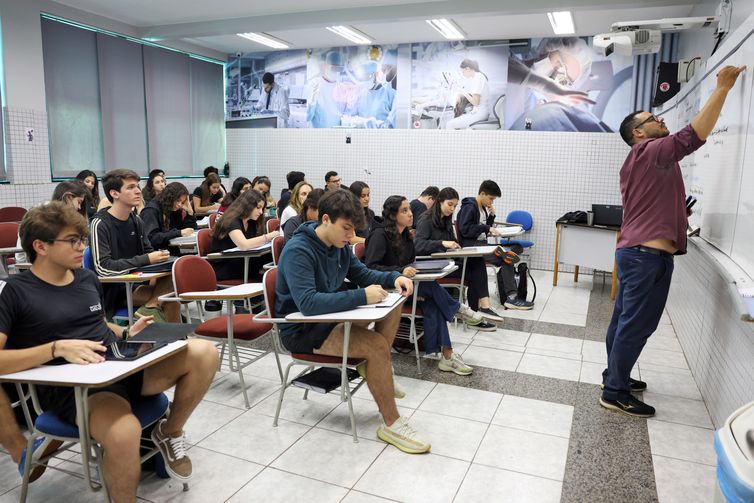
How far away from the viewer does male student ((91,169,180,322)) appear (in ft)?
11.5

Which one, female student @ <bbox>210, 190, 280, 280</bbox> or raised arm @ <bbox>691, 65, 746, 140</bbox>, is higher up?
raised arm @ <bbox>691, 65, 746, 140</bbox>

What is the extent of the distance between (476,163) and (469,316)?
388cm

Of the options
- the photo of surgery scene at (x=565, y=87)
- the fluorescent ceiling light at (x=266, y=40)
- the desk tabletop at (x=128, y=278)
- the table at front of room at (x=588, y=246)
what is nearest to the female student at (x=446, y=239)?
the table at front of room at (x=588, y=246)

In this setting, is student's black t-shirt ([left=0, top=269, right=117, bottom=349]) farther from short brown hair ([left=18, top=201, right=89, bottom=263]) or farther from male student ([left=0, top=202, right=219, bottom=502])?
short brown hair ([left=18, top=201, right=89, bottom=263])

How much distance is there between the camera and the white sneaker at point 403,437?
2648 millimetres

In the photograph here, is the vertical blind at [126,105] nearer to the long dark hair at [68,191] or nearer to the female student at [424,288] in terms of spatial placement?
the long dark hair at [68,191]

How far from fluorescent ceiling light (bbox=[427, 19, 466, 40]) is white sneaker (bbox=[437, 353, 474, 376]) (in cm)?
507

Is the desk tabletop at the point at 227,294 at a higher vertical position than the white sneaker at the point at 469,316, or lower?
higher

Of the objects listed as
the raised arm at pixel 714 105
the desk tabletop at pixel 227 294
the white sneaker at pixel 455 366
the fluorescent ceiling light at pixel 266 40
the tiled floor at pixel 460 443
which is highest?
the fluorescent ceiling light at pixel 266 40

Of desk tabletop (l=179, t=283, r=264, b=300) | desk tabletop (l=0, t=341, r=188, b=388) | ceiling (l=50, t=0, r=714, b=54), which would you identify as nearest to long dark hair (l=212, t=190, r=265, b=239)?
desk tabletop (l=179, t=283, r=264, b=300)

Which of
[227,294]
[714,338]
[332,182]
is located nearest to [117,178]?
[227,294]

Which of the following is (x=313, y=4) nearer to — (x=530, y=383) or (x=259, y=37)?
(x=259, y=37)

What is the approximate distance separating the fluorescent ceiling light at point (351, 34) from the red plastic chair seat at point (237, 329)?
547cm

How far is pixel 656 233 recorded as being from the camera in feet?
9.44
